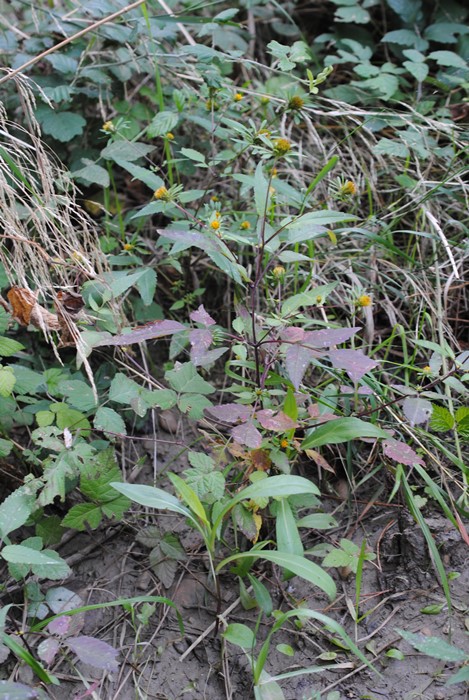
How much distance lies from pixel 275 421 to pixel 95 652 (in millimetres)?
583

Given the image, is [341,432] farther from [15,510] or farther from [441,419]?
[15,510]

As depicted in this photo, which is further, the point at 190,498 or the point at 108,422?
the point at 108,422

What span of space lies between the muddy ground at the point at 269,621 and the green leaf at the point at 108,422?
0.91 feet

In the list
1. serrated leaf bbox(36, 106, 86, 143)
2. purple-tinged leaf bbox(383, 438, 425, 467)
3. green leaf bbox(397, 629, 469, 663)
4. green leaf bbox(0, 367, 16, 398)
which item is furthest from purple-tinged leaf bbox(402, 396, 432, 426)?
serrated leaf bbox(36, 106, 86, 143)

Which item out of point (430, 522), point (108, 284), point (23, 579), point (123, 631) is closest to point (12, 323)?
point (108, 284)

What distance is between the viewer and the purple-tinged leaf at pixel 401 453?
1.33 metres

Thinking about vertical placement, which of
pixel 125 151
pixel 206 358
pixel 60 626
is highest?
pixel 125 151

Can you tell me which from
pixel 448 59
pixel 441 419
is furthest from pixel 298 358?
pixel 448 59

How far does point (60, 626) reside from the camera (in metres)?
1.29

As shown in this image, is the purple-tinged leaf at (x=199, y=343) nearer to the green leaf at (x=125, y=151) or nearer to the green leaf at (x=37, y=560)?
the green leaf at (x=37, y=560)

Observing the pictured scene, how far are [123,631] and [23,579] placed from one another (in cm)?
26

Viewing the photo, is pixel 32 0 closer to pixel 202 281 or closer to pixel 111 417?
pixel 202 281

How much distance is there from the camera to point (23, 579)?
142 centimetres

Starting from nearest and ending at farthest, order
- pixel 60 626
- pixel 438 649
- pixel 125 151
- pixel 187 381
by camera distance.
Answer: pixel 438 649 < pixel 60 626 < pixel 187 381 < pixel 125 151
